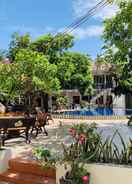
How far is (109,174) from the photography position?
6.63 m

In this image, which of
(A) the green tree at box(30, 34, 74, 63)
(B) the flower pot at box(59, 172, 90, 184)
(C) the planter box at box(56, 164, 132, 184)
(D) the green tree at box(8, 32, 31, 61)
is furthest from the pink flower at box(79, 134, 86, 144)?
(A) the green tree at box(30, 34, 74, 63)

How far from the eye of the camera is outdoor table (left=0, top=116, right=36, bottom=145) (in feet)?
37.4

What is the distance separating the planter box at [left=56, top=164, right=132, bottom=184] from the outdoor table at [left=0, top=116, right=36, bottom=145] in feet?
16.2

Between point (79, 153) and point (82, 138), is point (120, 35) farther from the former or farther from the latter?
point (79, 153)

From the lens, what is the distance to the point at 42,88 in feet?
70.9

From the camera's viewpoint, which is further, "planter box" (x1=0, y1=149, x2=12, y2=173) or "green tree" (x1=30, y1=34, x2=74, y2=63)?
"green tree" (x1=30, y1=34, x2=74, y2=63)

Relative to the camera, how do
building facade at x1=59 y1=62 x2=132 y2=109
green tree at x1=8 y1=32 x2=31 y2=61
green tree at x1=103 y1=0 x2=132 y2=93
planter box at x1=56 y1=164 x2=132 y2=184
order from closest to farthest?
planter box at x1=56 y1=164 x2=132 y2=184
green tree at x1=103 y1=0 x2=132 y2=93
green tree at x1=8 y1=32 x2=31 y2=61
building facade at x1=59 y1=62 x2=132 y2=109

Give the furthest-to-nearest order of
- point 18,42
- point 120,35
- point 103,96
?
point 103,96, point 18,42, point 120,35

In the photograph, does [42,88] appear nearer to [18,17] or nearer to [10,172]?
[18,17]

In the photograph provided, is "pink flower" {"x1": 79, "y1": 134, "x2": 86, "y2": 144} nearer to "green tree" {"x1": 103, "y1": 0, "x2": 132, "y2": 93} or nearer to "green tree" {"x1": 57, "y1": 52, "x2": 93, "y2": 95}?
"green tree" {"x1": 103, "y1": 0, "x2": 132, "y2": 93}

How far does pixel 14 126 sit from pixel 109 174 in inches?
229

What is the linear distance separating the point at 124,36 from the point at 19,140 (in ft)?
17.2

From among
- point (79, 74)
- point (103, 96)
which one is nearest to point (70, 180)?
point (79, 74)

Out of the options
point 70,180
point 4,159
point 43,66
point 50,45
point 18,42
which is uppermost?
point 50,45
